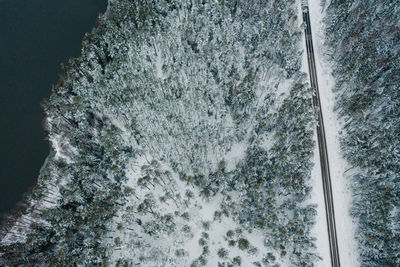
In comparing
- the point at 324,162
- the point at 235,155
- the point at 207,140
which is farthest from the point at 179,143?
the point at 324,162

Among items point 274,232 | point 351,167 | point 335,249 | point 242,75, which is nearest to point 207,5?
point 242,75

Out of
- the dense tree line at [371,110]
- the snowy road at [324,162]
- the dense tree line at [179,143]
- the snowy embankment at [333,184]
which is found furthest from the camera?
the snowy road at [324,162]

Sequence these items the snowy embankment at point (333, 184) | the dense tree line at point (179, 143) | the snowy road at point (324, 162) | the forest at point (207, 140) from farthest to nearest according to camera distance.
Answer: the snowy road at point (324, 162) → the snowy embankment at point (333, 184) → the dense tree line at point (179, 143) → the forest at point (207, 140)

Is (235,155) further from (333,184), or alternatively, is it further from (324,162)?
(333,184)

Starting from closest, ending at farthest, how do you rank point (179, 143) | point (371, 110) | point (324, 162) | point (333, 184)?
point (333, 184), point (324, 162), point (371, 110), point (179, 143)

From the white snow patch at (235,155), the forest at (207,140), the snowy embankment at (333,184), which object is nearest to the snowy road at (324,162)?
the snowy embankment at (333,184)

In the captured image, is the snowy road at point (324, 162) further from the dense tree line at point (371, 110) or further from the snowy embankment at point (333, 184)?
the dense tree line at point (371, 110)
